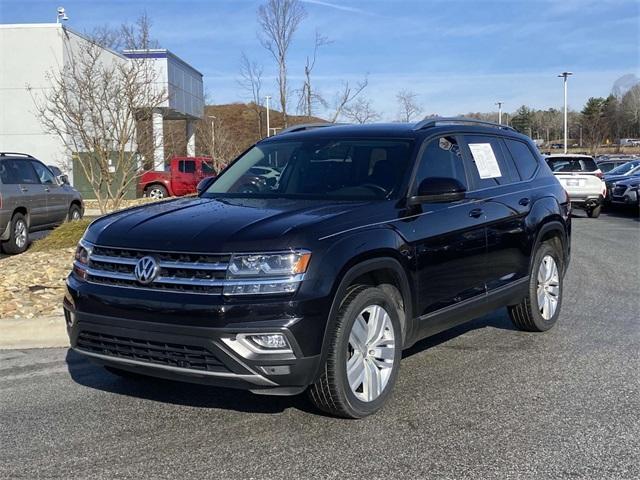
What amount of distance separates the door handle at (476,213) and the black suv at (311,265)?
1 centimetres

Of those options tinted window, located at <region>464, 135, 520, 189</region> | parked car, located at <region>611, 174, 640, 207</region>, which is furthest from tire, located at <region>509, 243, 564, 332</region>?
parked car, located at <region>611, 174, 640, 207</region>

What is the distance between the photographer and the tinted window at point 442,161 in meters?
5.16

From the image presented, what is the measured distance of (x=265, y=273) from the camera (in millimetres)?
3852

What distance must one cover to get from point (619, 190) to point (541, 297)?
16.0 meters

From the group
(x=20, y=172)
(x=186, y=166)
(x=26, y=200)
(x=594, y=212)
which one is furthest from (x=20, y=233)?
(x=594, y=212)

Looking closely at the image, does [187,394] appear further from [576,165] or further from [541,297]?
[576,165]

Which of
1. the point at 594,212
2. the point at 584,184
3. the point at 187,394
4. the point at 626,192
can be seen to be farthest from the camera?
the point at 626,192

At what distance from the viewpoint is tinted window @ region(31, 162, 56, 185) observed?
13391 mm

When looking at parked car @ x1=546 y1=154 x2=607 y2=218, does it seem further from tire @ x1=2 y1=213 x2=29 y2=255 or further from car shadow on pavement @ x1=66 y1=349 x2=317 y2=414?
car shadow on pavement @ x1=66 y1=349 x2=317 y2=414

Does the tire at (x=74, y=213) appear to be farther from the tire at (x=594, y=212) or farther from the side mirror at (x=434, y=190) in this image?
the tire at (x=594, y=212)

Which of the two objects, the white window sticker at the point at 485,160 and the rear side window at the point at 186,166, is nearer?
the white window sticker at the point at 485,160

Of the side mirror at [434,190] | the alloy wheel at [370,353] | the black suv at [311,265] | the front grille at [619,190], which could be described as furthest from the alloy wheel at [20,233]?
the front grille at [619,190]

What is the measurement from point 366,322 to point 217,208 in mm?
1263

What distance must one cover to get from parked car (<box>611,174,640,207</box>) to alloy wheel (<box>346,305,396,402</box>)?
56.1ft
